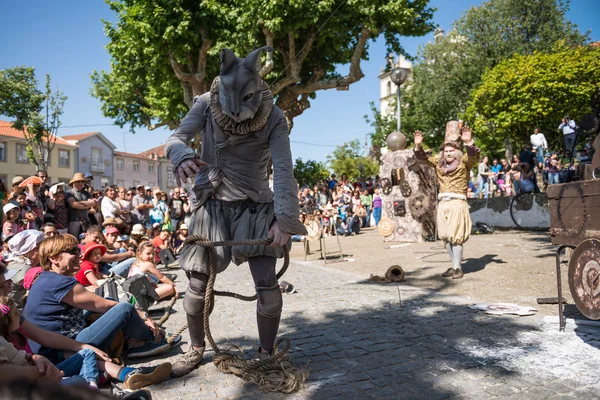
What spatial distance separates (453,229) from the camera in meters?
7.42

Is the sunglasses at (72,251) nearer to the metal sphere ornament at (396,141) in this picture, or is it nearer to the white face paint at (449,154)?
the white face paint at (449,154)

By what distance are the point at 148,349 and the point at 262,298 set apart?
1460 millimetres

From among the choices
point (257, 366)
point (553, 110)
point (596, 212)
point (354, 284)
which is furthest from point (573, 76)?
point (257, 366)

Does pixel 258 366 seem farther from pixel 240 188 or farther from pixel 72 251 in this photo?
pixel 72 251

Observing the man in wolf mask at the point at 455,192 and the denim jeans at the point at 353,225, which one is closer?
the man in wolf mask at the point at 455,192

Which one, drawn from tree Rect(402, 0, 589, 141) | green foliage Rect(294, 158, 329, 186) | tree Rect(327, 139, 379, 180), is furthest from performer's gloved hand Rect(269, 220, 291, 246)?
tree Rect(327, 139, 379, 180)

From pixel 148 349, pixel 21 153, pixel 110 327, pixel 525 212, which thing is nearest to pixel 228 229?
pixel 110 327

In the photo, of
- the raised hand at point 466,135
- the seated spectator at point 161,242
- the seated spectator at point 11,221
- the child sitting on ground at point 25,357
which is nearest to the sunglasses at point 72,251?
the child sitting on ground at point 25,357

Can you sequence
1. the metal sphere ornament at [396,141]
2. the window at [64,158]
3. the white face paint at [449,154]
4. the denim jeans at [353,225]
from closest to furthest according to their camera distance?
the white face paint at [449,154] < the metal sphere ornament at [396,141] < the denim jeans at [353,225] < the window at [64,158]

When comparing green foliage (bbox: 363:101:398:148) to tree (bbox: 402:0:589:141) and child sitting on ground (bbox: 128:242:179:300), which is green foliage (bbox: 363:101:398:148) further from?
child sitting on ground (bbox: 128:242:179:300)

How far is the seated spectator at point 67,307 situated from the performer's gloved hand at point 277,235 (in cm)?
155

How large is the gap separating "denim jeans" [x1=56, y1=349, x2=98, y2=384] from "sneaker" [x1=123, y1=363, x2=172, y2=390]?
240mm

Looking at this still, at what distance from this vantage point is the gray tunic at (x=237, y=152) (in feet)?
11.4

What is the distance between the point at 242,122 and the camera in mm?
3420
